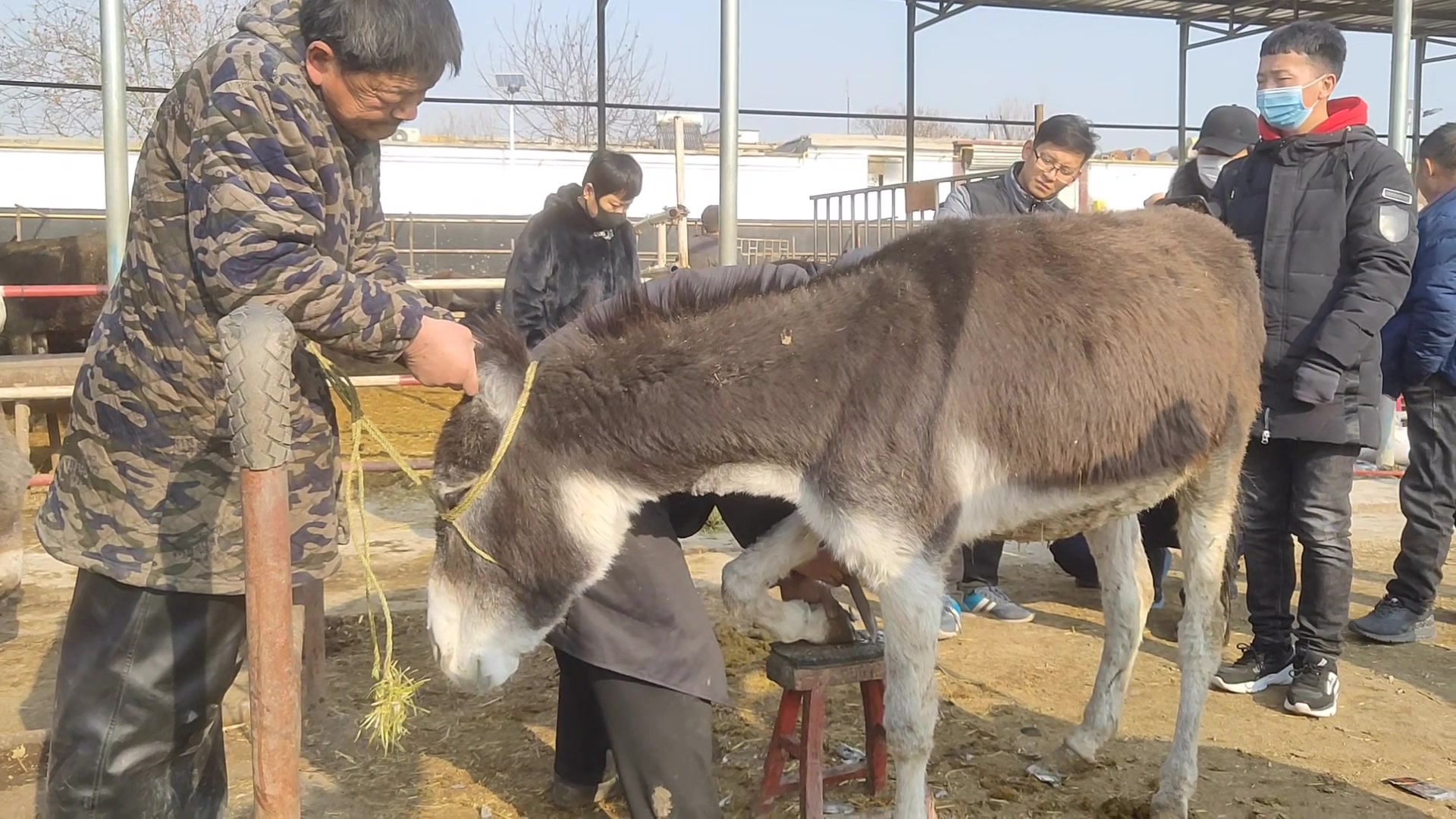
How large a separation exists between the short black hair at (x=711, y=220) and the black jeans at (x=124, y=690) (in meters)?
9.37

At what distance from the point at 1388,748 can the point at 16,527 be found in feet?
19.4

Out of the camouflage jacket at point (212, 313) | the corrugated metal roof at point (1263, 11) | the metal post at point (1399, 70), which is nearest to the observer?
the camouflage jacket at point (212, 313)

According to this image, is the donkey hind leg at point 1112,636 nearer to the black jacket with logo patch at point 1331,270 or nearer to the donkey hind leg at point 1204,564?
the donkey hind leg at point 1204,564

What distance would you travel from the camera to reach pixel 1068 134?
489cm

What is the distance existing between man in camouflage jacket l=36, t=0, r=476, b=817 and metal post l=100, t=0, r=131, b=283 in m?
3.09

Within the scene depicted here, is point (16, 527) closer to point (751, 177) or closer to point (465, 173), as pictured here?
point (465, 173)

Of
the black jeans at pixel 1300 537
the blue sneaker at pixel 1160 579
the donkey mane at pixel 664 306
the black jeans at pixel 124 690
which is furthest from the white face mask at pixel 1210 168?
the black jeans at pixel 124 690

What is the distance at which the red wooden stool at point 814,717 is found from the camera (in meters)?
3.04

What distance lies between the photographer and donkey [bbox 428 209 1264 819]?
8.63ft

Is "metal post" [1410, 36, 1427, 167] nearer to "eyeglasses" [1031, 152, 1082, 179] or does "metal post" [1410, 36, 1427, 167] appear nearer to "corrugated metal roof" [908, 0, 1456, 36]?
"corrugated metal roof" [908, 0, 1456, 36]

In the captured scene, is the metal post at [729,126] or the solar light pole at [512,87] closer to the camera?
the metal post at [729,126]

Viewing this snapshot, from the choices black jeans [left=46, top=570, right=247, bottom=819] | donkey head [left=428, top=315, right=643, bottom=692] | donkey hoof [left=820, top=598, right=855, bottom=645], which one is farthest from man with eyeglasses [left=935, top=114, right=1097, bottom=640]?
black jeans [left=46, top=570, right=247, bottom=819]

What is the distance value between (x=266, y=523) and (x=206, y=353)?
0.69m

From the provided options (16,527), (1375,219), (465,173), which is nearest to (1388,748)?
(1375,219)
